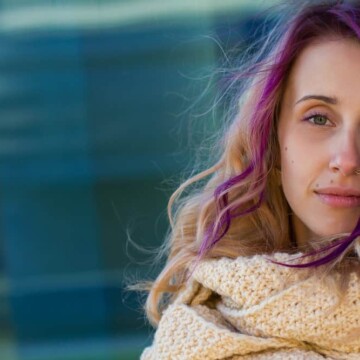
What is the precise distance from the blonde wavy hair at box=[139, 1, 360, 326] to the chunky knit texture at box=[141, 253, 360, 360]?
0.10m

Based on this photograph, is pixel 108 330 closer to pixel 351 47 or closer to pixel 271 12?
pixel 271 12

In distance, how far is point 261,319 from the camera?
161cm

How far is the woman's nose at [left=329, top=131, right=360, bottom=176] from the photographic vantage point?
1.54m

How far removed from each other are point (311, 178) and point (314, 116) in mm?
111

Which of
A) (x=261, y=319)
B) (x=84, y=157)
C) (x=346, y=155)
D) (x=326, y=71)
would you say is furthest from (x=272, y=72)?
(x=84, y=157)

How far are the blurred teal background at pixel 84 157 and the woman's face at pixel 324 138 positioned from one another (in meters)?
2.19

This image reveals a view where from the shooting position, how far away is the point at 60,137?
4.06m

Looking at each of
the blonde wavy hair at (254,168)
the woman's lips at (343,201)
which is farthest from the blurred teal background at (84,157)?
the woman's lips at (343,201)

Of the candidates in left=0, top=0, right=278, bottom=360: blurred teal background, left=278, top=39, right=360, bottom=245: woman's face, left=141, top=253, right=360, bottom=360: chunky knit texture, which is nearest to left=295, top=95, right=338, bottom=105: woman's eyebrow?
left=278, top=39, right=360, bottom=245: woman's face

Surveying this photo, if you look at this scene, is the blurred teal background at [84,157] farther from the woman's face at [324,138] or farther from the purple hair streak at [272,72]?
the woman's face at [324,138]

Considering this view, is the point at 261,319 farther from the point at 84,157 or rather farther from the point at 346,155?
the point at 84,157

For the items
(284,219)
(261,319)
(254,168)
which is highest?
(254,168)

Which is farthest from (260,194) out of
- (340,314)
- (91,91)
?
(91,91)

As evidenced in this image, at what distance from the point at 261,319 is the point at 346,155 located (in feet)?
1.06
